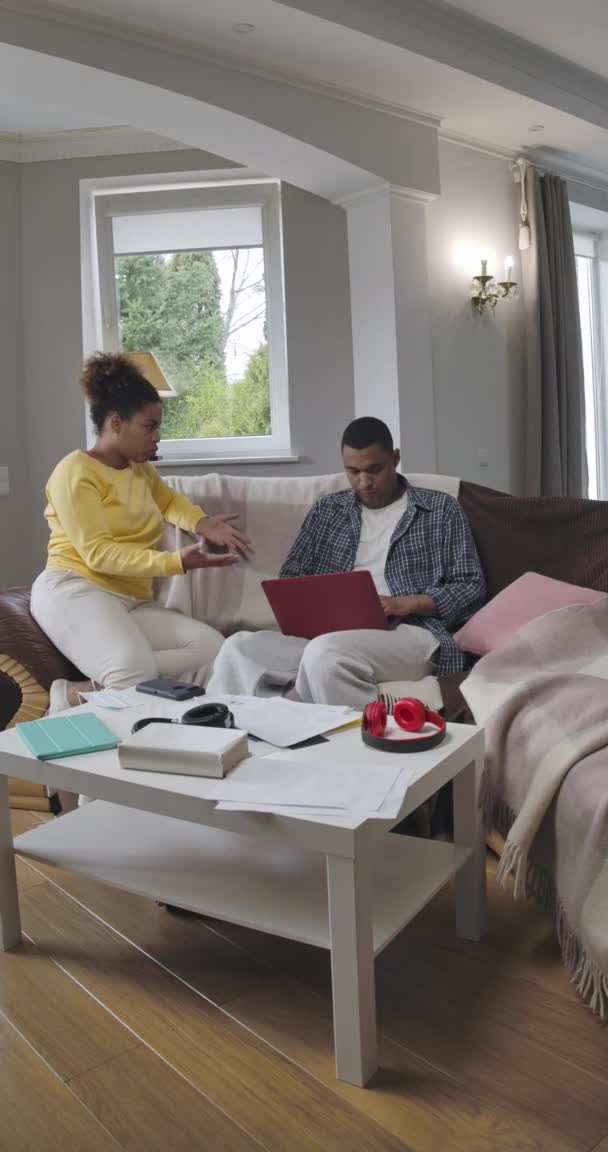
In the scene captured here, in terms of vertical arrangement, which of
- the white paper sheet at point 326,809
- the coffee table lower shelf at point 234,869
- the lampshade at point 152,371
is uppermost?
the lampshade at point 152,371

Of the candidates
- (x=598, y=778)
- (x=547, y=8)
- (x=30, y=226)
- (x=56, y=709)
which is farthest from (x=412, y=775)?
(x=30, y=226)

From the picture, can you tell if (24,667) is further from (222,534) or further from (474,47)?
(474,47)

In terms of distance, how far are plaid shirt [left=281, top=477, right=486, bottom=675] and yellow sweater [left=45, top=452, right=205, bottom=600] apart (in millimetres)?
362

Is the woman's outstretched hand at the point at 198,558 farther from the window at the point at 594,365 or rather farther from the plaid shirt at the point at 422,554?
the window at the point at 594,365

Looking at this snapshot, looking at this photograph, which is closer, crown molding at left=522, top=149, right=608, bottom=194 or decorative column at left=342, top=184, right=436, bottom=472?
decorative column at left=342, top=184, right=436, bottom=472

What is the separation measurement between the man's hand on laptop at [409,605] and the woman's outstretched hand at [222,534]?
1.60ft

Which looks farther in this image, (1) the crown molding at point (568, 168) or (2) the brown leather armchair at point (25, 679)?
(1) the crown molding at point (568, 168)

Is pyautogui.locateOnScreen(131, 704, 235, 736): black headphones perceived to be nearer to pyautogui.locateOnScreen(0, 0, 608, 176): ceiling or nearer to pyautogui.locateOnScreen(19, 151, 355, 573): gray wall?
pyautogui.locateOnScreen(0, 0, 608, 176): ceiling

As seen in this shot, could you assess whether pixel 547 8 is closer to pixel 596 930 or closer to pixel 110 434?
pixel 110 434

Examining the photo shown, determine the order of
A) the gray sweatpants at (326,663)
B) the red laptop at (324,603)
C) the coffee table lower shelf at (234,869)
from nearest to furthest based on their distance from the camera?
the coffee table lower shelf at (234,869), the gray sweatpants at (326,663), the red laptop at (324,603)

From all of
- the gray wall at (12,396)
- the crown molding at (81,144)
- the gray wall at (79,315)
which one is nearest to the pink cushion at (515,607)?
the gray wall at (79,315)

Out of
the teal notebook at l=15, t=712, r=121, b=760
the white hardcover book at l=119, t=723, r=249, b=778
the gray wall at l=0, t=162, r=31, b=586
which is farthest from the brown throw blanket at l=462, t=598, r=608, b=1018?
the gray wall at l=0, t=162, r=31, b=586

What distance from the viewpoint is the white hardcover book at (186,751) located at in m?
1.48

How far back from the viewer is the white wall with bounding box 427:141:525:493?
487 centimetres
